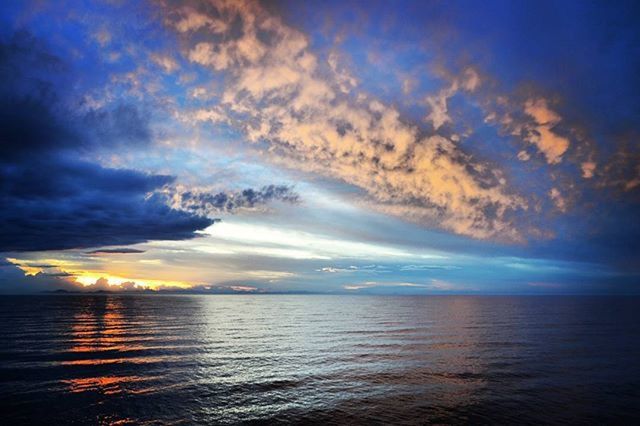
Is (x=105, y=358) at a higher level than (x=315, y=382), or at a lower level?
lower

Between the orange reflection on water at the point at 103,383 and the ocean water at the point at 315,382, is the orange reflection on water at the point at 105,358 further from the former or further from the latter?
the ocean water at the point at 315,382

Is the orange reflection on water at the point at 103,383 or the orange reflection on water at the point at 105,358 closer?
the orange reflection on water at the point at 103,383

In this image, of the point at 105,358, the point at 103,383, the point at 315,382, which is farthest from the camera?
the point at 105,358

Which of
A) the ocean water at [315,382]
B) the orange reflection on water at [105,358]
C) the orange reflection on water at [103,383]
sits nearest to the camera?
the ocean water at [315,382]

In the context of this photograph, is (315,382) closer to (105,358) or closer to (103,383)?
(103,383)

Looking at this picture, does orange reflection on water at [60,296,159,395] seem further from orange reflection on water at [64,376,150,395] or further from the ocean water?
the ocean water

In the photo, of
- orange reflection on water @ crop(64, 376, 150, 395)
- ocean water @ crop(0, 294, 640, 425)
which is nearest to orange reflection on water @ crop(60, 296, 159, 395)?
orange reflection on water @ crop(64, 376, 150, 395)

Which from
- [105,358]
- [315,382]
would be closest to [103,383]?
[105,358]

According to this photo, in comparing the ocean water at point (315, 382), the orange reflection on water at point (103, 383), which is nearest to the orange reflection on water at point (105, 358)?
the orange reflection on water at point (103, 383)

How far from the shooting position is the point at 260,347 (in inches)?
2122

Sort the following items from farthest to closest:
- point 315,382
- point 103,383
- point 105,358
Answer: point 105,358
point 315,382
point 103,383

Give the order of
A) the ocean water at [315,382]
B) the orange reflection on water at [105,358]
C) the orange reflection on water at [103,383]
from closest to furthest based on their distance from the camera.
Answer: the ocean water at [315,382] < the orange reflection on water at [103,383] < the orange reflection on water at [105,358]

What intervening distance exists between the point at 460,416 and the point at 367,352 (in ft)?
82.9

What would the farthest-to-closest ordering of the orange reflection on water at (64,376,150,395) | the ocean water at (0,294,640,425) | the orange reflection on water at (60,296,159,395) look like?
the orange reflection on water at (60,296,159,395), the orange reflection on water at (64,376,150,395), the ocean water at (0,294,640,425)
